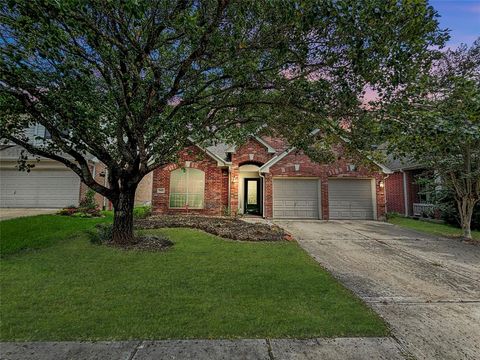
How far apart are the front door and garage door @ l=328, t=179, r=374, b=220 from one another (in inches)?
211

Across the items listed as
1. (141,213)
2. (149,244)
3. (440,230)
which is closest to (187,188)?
(141,213)

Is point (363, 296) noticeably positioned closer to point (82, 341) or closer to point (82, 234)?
point (82, 341)

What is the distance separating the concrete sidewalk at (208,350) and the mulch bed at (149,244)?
14.6 ft

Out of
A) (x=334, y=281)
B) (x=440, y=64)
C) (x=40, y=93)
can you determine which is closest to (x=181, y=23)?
(x=40, y=93)

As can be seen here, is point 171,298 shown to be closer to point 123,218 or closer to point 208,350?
point 208,350

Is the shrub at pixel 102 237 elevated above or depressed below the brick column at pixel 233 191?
below

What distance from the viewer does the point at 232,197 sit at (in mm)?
15859

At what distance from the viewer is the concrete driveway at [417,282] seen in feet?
10.6

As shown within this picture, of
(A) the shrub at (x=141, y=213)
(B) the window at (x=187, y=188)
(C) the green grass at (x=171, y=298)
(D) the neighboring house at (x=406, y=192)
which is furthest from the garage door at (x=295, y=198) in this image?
(C) the green grass at (x=171, y=298)

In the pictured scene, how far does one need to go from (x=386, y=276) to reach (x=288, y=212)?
10271 mm

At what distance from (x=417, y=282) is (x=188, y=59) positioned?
6429 millimetres

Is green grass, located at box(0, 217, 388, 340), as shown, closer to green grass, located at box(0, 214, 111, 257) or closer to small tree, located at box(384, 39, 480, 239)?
green grass, located at box(0, 214, 111, 257)

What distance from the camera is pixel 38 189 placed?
16.3m

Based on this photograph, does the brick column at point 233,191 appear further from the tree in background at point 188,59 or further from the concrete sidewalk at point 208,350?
the concrete sidewalk at point 208,350
